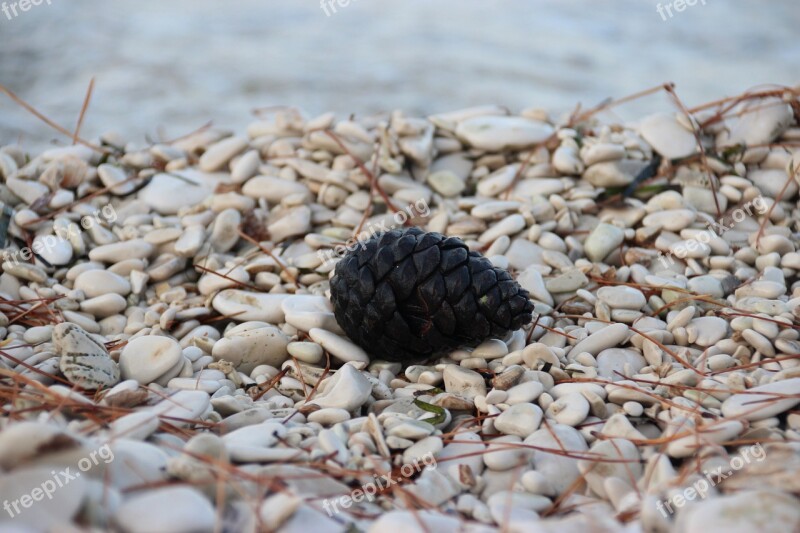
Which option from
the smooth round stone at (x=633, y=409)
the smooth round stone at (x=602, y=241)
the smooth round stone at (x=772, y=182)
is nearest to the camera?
the smooth round stone at (x=633, y=409)

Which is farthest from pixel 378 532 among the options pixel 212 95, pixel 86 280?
pixel 212 95

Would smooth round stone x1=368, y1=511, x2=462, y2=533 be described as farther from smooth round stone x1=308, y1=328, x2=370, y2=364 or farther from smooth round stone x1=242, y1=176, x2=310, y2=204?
smooth round stone x1=242, y1=176, x2=310, y2=204

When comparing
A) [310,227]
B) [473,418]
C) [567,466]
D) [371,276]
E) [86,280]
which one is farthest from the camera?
[310,227]

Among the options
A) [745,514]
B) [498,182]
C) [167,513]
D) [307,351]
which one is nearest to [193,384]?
[307,351]

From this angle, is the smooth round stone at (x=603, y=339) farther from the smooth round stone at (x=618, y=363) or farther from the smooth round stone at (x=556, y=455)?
the smooth round stone at (x=556, y=455)

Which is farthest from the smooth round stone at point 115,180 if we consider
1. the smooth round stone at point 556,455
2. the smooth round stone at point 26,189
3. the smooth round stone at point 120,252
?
the smooth round stone at point 556,455

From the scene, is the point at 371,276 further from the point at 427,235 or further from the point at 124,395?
the point at 124,395

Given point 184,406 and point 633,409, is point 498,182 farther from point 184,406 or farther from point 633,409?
point 184,406
